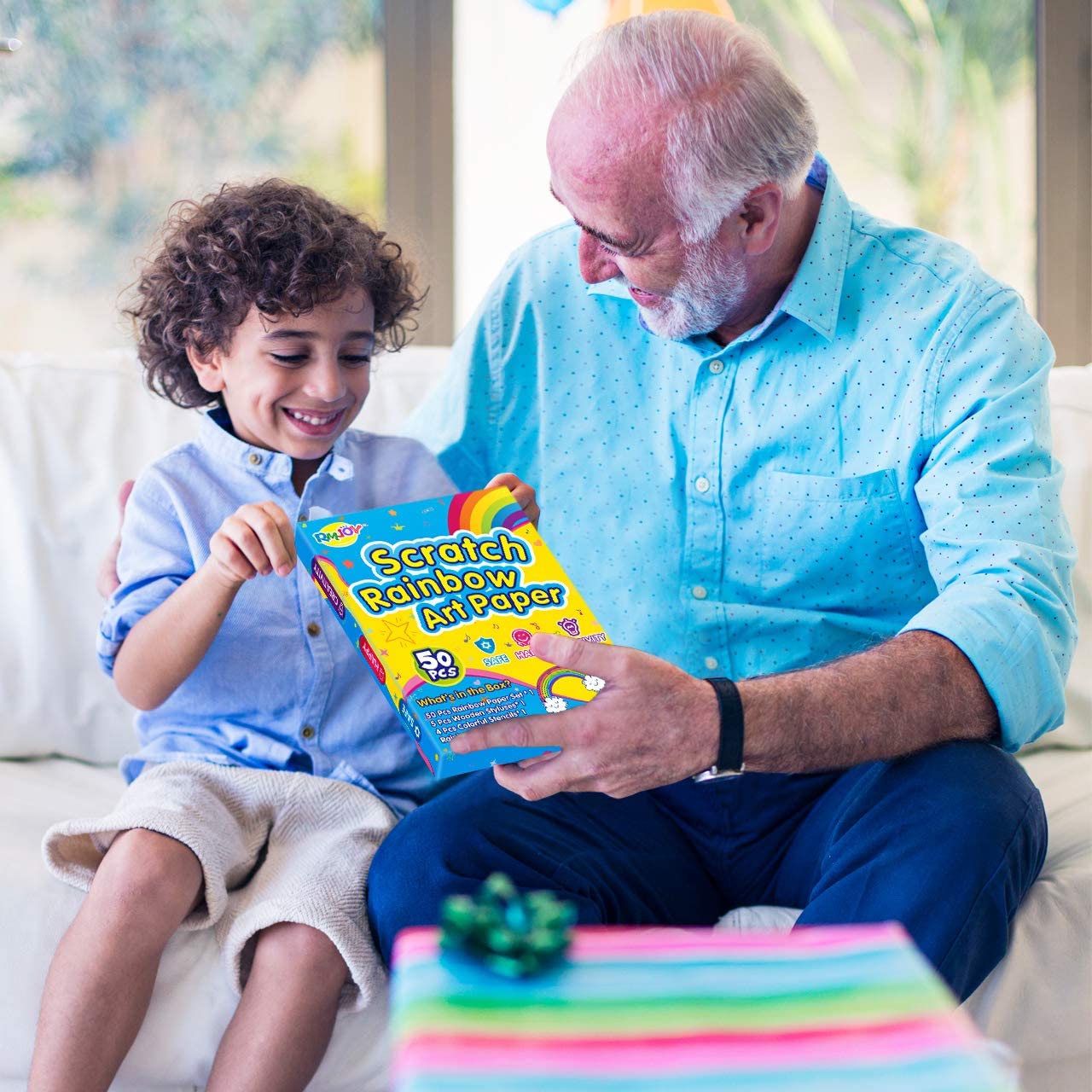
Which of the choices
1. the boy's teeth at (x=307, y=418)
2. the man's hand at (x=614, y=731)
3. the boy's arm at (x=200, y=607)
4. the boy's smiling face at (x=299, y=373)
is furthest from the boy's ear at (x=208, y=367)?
the man's hand at (x=614, y=731)

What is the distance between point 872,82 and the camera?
284 centimetres

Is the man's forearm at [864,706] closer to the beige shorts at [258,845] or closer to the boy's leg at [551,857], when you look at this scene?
the boy's leg at [551,857]

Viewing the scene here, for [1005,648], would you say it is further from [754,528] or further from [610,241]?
[610,241]

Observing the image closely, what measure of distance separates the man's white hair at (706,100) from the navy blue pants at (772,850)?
1.97 feet

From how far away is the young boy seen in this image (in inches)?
43.1

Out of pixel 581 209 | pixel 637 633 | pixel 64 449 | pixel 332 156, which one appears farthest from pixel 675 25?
pixel 332 156

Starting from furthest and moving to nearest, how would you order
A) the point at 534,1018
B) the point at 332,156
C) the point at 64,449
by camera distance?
the point at 332,156, the point at 64,449, the point at 534,1018

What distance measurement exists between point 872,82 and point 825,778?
208 cm

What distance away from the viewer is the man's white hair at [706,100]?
1.28 m

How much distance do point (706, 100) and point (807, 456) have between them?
15.4 inches

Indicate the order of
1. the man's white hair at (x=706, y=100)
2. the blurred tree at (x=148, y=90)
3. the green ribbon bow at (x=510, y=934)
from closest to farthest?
the green ribbon bow at (x=510, y=934), the man's white hair at (x=706, y=100), the blurred tree at (x=148, y=90)

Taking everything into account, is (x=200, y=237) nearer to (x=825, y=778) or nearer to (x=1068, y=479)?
(x=825, y=778)

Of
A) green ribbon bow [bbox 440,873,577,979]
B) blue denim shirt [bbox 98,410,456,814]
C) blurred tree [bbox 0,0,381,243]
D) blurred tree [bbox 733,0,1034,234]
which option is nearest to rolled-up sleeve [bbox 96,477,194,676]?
blue denim shirt [bbox 98,410,456,814]

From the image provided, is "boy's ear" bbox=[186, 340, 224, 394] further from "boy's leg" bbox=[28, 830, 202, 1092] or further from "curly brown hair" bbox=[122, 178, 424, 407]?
"boy's leg" bbox=[28, 830, 202, 1092]
